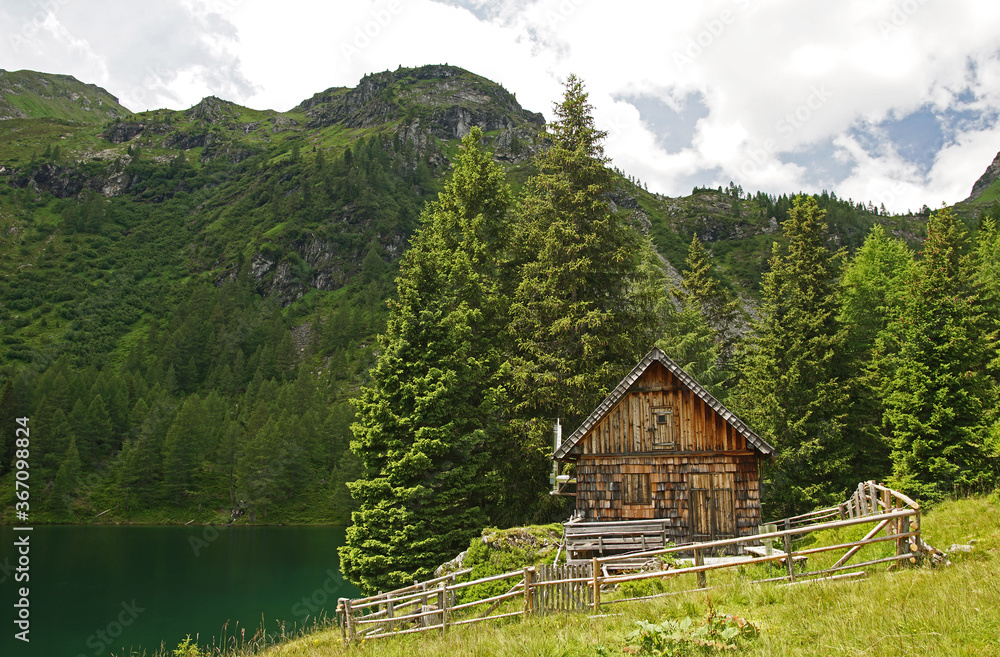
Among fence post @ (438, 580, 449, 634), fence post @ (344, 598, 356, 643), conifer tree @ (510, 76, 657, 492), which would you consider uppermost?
conifer tree @ (510, 76, 657, 492)

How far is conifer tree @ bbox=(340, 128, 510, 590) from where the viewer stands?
2177 centimetres

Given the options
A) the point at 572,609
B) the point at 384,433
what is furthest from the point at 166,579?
the point at 572,609

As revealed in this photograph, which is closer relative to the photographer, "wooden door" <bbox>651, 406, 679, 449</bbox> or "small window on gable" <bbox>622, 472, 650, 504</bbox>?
"small window on gable" <bbox>622, 472, 650, 504</bbox>

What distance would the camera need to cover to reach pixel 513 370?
25203 mm

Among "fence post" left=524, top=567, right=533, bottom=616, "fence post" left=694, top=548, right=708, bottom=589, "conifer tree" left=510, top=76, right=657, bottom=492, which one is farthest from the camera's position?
"conifer tree" left=510, top=76, right=657, bottom=492

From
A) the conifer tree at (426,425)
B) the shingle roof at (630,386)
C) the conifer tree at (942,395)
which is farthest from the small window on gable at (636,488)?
the conifer tree at (942,395)

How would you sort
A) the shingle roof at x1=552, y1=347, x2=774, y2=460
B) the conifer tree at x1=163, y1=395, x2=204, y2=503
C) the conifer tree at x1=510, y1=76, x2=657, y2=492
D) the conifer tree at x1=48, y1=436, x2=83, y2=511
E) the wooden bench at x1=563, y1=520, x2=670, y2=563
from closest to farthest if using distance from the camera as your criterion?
the wooden bench at x1=563, y1=520, x2=670, y2=563 < the shingle roof at x1=552, y1=347, x2=774, y2=460 < the conifer tree at x1=510, y1=76, x2=657, y2=492 < the conifer tree at x1=48, y1=436, x2=83, y2=511 < the conifer tree at x1=163, y1=395, x2=204, y2=503

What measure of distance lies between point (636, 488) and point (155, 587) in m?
38.6

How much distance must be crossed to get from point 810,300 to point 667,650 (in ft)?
89.8

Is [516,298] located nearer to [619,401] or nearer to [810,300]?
[619,401]

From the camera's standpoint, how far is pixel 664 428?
21125 mm

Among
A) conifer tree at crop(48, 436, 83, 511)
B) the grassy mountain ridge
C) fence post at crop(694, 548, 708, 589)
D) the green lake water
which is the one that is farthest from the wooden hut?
conifer tree at crop(48, 436, 83, 511)

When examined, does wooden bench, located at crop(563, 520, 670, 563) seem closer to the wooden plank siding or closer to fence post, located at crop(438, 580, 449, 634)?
the wooden plank siding

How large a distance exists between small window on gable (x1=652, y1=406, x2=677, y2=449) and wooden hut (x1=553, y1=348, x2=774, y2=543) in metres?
0.04
